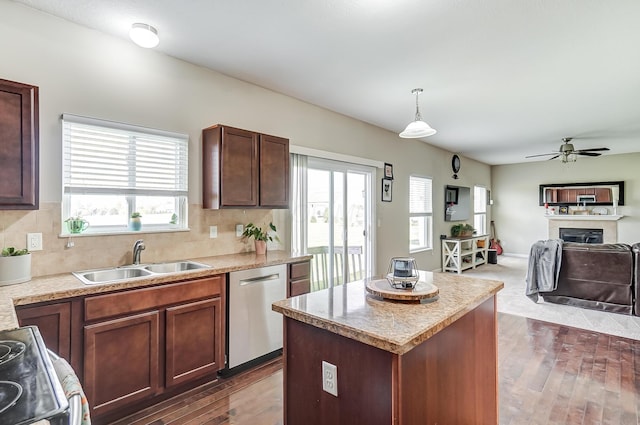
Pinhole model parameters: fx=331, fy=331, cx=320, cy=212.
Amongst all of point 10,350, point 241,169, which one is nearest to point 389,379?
point 10,350

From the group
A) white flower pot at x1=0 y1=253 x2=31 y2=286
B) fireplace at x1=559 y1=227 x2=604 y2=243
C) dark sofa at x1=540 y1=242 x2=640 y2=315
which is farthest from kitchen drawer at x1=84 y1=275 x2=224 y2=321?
fireplace at x1=559 y1=227 x2=604 y2=243

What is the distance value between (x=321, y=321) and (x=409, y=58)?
8.26ft

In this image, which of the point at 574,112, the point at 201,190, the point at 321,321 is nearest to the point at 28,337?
the point at 321,321

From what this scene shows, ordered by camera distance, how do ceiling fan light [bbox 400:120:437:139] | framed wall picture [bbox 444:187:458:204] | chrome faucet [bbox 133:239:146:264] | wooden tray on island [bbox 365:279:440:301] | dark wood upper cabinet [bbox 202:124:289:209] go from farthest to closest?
framed wall picture [bbox 444:187:458:204] → ceiling fan light [bbox 400:120:437:139] → dark wood upper cabinet [bbox 202:124:289:209] → chrome faucet [bbox 133:239:146:264] → wooden tray on island [bbox 365:279:440:301]

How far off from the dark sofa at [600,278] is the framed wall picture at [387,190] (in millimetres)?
2480

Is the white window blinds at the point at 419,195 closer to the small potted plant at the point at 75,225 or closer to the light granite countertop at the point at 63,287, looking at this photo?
the light granite countertop at the point at 63,287

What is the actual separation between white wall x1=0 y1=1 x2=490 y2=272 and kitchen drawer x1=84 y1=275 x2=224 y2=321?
689 millimetres

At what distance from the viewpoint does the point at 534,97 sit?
3.93 meters

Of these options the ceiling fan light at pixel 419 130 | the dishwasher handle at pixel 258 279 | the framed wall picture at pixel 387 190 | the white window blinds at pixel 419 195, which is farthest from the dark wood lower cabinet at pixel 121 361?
the white window blinds at pixel 419 195

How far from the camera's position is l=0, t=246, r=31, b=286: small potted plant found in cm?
190

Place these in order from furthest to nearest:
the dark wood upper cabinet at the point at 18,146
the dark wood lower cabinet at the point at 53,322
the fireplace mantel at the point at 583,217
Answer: the fireplace mantel at the point at 583,217
the dark wood upper cabinet at the point at 18,146
the dark wood lower cabinet at the point at 53,322

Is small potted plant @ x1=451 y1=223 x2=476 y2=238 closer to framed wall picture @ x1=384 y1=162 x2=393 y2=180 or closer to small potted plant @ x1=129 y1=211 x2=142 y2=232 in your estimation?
framed wall picture @ x1=384 y1=162 x2=393 y2=180

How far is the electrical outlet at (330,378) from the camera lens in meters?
1.34

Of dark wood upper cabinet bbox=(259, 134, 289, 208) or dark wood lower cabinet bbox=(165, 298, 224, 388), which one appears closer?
dark wood lower cabinet bbox=(165, 298, 224, 388)
